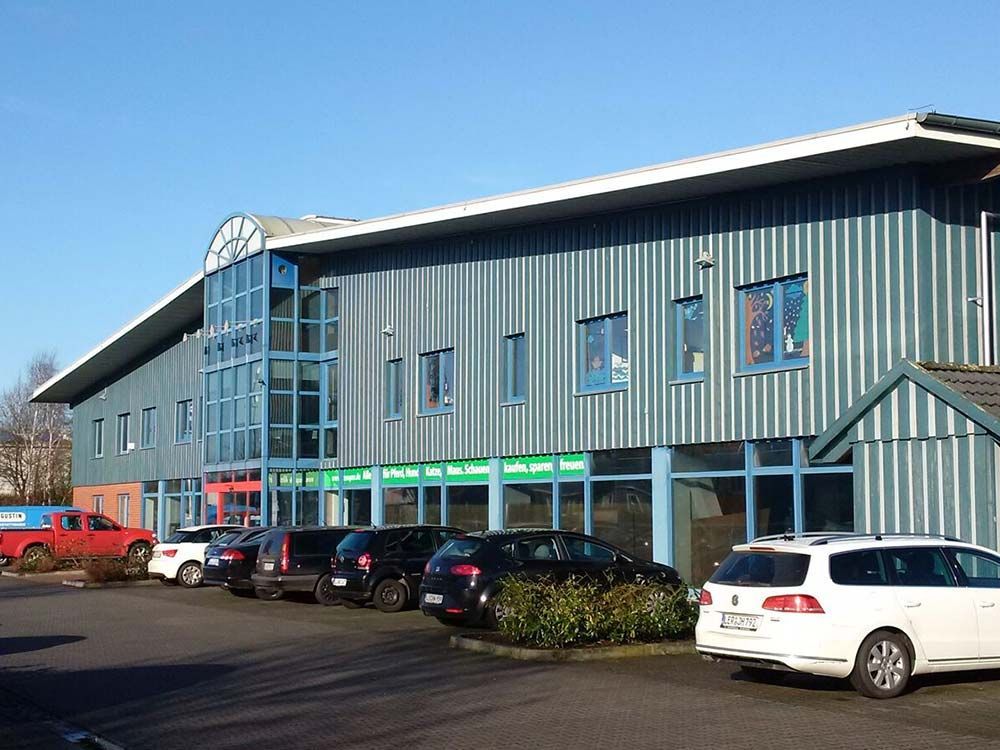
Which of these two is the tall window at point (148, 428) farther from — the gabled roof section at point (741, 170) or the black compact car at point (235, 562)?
the gabled roof section at point (741, 170)

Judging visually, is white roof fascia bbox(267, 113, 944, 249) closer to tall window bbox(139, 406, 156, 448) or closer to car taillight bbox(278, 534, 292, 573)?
car taillight bbox(278, 534, 292, 573)

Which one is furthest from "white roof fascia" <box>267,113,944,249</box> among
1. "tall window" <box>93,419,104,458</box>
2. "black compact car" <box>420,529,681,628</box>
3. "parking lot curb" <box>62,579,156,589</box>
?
"tall window" <box>93,419,104,458</box>

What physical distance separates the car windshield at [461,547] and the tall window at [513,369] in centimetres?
785

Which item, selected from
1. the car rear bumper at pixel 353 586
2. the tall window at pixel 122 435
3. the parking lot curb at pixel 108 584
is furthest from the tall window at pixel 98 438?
the car rear bumper at pixel 353 586

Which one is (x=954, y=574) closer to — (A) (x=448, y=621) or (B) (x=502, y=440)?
(A) (x=448, y=621)

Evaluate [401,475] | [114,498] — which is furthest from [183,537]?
[114,498]

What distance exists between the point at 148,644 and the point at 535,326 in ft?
35.4

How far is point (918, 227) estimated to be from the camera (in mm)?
18797

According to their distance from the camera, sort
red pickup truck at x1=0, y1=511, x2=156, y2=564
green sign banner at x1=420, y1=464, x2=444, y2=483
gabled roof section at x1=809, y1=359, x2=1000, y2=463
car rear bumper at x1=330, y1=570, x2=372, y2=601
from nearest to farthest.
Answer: gabled roof section at x1=809, y1=359, x2=1000, y2=463, car rear bumper at x1=330, y1=570, x2=372, y2=601, green sign banner at x1=420, y1=464, x2=444, y2=483, red pickup truck at x1=0, y1=511, x2=156, y2=564

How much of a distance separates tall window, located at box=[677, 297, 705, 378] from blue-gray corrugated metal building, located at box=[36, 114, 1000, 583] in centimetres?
5

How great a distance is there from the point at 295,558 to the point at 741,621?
13.3 metres

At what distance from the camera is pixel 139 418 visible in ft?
157

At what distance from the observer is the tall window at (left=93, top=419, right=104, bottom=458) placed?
52.5m

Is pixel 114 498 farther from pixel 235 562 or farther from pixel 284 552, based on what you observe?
pixel 284 552
